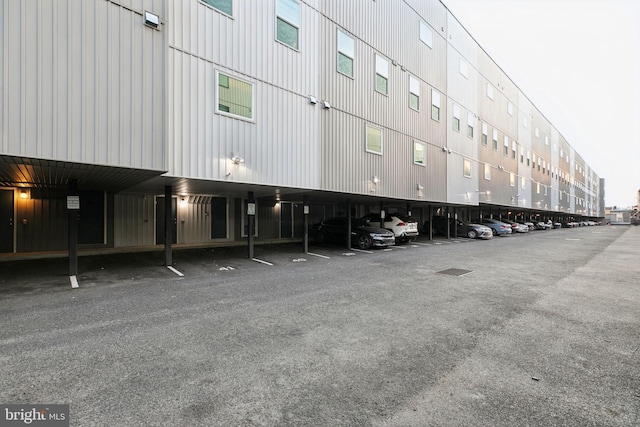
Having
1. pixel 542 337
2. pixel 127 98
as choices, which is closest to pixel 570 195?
pixel 542 337

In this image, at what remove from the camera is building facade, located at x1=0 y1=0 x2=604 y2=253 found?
5.87 meters

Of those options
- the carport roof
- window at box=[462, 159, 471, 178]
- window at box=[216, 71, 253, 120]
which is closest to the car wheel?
window at box=[216, 71, 253, 120]

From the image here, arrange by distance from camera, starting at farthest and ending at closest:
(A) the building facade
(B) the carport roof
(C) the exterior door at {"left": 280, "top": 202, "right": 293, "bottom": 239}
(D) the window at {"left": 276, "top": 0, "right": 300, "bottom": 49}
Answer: (C) the exterior door at {"left": 280, "top": 202, "right": 293, "bottom": 239} → (D) the window at {"left": 276, "top": 0, "right": 300, "bottom": 49} → (B) the carport roof → (A) the building facade

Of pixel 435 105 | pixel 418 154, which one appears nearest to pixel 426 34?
pixel 435 105

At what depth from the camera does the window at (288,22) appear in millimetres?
10172

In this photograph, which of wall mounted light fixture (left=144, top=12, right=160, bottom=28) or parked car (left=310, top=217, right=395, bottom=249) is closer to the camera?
wall mounted light fixture (left=144, top=12, right=160, bottom=28)

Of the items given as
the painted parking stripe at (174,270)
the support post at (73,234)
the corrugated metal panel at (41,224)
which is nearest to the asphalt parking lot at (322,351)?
the support post at (73,234)

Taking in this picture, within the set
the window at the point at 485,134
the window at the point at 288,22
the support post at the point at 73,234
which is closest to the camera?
the support post at the point at 73,234

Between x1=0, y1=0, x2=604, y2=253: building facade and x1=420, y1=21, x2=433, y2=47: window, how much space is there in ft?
0.43

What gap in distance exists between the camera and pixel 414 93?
16500 millimetres

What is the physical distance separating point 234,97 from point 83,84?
379 centimetres

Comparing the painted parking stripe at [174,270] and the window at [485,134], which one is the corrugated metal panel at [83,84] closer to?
the painted parking stripe at [174,270]

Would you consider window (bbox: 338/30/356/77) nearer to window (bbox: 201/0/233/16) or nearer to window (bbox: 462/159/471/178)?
window (bbox: 201/0/233/16)

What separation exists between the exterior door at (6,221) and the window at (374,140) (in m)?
14.0
